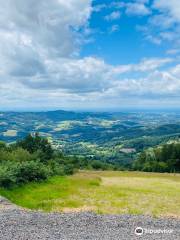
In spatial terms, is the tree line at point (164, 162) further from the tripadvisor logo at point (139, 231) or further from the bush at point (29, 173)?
the tripadvisor logo at point (139, 231)

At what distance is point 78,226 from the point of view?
1823 centimetres

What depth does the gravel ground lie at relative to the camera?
1633 cm

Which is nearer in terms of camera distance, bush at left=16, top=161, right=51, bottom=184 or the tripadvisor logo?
the tripadvisor logo

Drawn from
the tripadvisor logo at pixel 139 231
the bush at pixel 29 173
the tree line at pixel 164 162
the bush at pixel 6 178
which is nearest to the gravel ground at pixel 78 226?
the tripadvisor logo at pixel 139 231

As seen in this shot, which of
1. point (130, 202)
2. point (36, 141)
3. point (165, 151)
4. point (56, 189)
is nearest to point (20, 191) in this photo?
point (56, 189)

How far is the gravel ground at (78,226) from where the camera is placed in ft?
53.6

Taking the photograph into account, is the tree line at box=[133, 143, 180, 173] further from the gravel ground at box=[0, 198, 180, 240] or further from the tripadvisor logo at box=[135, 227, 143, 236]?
the tripadvisor logo at box=[135, 227, 143, 236]

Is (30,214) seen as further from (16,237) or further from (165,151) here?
(165,151)

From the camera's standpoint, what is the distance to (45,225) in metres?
18.5

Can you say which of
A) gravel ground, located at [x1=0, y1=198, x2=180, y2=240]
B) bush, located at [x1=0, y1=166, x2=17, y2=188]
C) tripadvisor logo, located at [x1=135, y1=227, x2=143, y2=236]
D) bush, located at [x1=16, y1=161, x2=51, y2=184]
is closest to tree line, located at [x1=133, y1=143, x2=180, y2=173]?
bush, located at [x1=16, y1=161, x2=51, y2=184]

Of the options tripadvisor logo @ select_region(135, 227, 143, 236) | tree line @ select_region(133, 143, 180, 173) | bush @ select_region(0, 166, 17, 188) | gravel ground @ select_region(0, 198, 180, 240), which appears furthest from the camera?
tree line @ select_region(133, 143, 180, 173)

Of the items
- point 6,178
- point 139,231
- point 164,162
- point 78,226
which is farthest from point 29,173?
point 164,162

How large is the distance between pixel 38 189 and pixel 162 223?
64.5 feet

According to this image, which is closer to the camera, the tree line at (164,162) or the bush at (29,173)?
the bush at (29,173)
